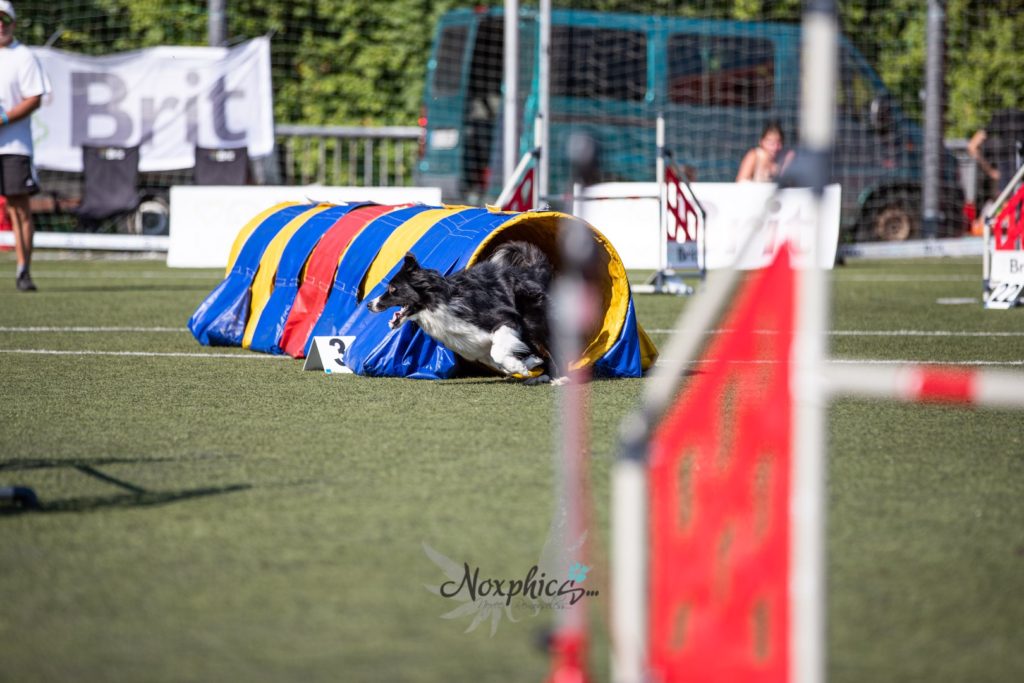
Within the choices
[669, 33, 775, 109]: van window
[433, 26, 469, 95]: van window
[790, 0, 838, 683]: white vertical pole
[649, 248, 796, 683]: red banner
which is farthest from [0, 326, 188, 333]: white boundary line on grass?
[669, 33, 775, 109]: van window

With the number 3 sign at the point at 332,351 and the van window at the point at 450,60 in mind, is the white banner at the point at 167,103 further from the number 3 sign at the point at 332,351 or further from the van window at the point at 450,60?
the number 3 sign at the point at 332,351

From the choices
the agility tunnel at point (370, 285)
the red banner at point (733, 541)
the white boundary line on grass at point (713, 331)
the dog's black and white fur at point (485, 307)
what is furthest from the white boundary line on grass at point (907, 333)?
the red banner at point (733, 541)

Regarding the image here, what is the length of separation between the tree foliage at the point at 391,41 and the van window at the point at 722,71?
9.79ft

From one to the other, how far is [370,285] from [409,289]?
0.67 meters

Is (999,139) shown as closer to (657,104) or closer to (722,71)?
Result: (722,71)

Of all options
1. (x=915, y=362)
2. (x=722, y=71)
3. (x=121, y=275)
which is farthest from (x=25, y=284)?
(x=722, y=71)

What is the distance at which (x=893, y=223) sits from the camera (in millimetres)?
17625

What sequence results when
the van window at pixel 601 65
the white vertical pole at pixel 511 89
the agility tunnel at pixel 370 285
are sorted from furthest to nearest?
1. the van window at pixel 601 65
2. the white vertical pole at pixel 511 89
3. the agility tunnel at pixel 370 285

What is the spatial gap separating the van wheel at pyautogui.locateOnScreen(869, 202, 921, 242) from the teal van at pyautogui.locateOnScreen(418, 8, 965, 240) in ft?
0.06

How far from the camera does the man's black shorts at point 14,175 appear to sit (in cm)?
1027

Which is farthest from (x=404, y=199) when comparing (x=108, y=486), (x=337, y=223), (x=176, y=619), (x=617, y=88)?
(x=176, y=619)

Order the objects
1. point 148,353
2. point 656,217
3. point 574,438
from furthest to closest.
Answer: point 656,217
point 148,353
point 574,438

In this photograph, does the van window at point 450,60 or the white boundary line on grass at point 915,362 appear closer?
the white boundary line on grass at point 915,362

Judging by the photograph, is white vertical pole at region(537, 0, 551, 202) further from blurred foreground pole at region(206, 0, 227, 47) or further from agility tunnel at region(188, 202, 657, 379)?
blurred foreground pole at region(206, 0, 227, 47)
